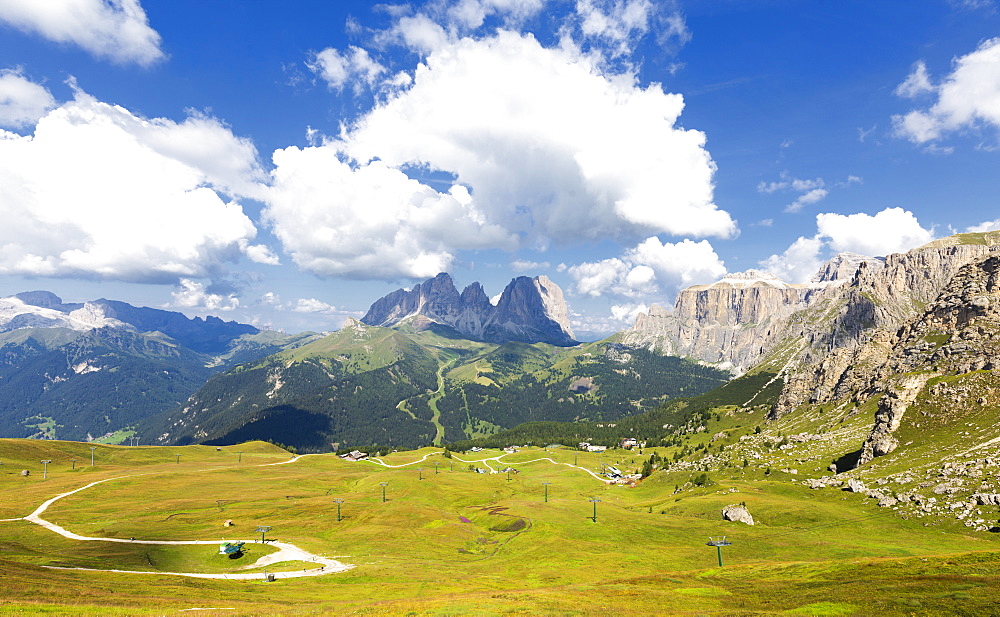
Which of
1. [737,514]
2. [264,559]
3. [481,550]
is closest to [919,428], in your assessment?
[737,514]

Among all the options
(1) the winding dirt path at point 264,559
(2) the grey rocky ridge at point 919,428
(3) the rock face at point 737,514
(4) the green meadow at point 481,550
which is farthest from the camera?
(3) the rock face at point 737,514

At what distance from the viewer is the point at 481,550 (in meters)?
91.1

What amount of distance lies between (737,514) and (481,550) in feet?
204

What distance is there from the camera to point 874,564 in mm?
52688

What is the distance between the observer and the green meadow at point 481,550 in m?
41.5

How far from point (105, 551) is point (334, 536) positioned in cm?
3853

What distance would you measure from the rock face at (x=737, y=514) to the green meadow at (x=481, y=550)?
189 centimetres

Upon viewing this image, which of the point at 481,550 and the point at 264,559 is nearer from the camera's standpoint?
the point at 264,559

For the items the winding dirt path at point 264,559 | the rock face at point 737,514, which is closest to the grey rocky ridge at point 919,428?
the rock face at point 737,514

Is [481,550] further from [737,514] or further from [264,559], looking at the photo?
[737,514]

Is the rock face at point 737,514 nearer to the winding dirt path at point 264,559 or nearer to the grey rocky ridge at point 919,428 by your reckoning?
the grey rocky ridge at point 919,428

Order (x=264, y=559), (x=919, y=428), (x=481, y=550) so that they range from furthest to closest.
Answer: (x=919, y=428)
(x=481, y=550)
(x=264, y=559)

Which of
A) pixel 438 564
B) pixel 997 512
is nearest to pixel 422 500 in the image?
pixel 438 564

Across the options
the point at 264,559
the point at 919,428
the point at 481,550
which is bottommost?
the point at 481,550
